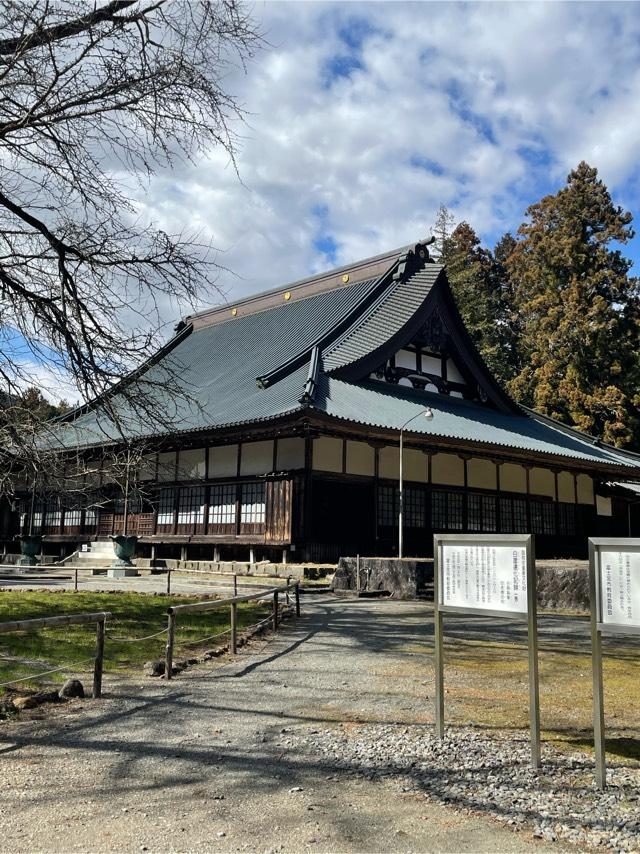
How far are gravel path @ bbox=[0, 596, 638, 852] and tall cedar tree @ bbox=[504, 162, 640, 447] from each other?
116 ft

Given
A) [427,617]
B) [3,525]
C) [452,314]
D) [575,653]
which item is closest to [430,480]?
[452,314]

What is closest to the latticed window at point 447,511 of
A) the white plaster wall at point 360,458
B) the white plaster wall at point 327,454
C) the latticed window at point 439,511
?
the latticed window at point 439,511

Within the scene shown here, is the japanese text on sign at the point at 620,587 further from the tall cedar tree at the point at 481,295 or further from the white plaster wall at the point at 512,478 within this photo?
the tall cedar tree at the point at 481,295

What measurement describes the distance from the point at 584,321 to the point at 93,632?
35.3 metres

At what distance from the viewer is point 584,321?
39750 mm

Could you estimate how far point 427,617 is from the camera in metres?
12.3

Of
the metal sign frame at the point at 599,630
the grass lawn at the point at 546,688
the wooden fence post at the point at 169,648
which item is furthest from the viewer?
the wooden fence post at the point at 169,648

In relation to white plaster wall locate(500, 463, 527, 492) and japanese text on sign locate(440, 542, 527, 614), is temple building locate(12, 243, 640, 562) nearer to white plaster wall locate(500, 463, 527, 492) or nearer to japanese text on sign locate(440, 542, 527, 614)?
white plaster wall locate(500, 463, 527, 492)

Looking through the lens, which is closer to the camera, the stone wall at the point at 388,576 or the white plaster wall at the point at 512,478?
the stone wall at the point at 388,576

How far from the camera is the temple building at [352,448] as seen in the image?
838 inches

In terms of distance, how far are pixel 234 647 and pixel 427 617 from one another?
14.6 feet

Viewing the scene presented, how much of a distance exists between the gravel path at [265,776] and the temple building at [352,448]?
1206cm

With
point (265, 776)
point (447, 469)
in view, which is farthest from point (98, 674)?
point (447, 469)

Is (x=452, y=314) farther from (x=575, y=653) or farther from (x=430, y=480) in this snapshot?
(x=575, y=653)
